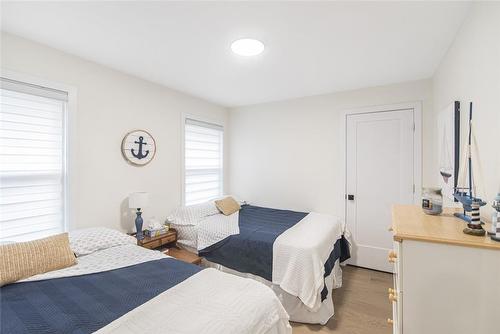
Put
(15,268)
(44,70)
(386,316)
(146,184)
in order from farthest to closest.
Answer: (146,184) → (386,316) → (44,70) → (15,268)

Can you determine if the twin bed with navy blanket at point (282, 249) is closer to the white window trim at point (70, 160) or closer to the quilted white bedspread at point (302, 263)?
the quilted white bedspread at point (302, 263)

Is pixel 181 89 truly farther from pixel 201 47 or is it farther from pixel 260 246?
pixel 260 246

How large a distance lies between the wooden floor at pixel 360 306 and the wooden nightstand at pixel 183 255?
45.7 inches

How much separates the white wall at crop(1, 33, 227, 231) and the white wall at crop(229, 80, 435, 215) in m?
1.30

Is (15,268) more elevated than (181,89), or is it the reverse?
(181,89)

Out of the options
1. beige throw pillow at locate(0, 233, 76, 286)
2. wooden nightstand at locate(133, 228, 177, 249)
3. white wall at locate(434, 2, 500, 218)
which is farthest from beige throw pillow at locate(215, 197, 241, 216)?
white wall at locate(434, 2, 500, 218)

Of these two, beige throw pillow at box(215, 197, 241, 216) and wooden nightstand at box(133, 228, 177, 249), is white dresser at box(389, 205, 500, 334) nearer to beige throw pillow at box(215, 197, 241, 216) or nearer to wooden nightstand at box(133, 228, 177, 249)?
wooden nightstand at box(133, 228, 177, 249)

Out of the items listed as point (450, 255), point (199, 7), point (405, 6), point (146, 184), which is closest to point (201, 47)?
point (199, 7)

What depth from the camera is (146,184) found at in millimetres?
2854

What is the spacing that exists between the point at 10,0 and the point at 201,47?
1.24m

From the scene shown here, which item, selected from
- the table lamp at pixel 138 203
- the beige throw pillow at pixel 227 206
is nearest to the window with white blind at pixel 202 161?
the beige throw pillow at pixel 227 206

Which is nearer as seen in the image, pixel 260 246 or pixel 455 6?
pixel 455 6

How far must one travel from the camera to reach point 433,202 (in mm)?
1385

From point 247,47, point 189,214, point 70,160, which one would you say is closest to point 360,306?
point 189,214
